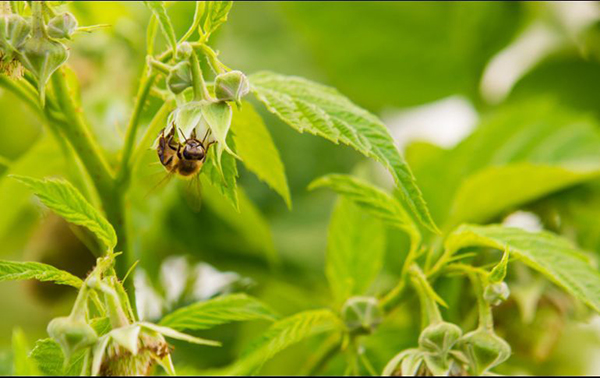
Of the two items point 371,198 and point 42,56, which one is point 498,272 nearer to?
point 371,198

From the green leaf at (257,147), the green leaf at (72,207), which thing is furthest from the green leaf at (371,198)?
the green leaf at (72,207)

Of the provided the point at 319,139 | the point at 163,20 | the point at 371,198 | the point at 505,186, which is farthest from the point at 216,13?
the point at 319,139

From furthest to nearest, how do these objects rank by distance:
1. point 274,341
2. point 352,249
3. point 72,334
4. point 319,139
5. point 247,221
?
point 319,139 → point 247,221 → point 352,249 → point 274,341 → point 72,334

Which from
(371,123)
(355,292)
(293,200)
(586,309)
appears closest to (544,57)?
(293,200)

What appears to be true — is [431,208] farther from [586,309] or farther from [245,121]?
[245,121]

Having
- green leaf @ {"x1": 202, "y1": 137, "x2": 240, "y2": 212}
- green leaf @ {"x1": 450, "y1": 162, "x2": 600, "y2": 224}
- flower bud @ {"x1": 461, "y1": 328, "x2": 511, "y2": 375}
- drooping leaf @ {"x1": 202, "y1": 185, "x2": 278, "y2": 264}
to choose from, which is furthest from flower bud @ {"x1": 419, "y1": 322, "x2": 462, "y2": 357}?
drooping leaf @ {"x1": 202, "y1": 185, "x2": 278, "y2": 264}

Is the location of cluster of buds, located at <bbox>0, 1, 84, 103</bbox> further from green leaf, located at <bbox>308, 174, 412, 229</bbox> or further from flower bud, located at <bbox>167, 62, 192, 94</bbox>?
green leaf, located at <bbox>308, 174, 412, 229</bbox>
